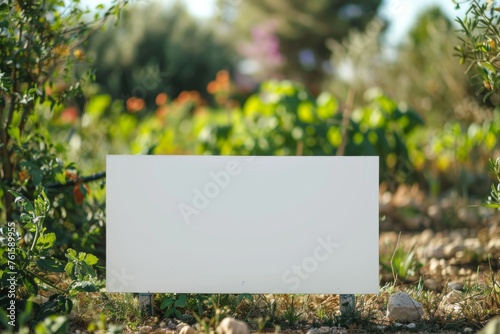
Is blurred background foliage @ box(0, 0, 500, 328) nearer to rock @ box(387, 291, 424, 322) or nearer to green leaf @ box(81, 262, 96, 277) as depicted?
green leaf @ box(81, 262, 96, 277)

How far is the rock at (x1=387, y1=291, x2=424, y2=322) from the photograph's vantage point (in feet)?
7.20

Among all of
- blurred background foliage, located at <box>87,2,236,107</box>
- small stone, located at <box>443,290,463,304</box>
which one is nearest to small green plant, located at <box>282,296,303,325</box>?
small stone, located at <box>443,290,463,304</box>

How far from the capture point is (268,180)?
2191mm

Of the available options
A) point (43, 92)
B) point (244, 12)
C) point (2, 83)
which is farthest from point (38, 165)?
point (244, 12)

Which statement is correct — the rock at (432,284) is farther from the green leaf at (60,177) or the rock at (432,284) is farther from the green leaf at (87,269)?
the green leaf at (60,177)

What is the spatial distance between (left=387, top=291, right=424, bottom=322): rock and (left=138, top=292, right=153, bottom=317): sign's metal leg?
89 centimetres

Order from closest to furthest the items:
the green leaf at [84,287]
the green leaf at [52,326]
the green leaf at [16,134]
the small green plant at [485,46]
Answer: the green leaf at [52,326] → the green leaf at [84,287] → the small green plant at [485,46] → the green leaf at [16,134]

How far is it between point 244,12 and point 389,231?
16157mm

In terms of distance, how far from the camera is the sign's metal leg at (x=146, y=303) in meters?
2.24

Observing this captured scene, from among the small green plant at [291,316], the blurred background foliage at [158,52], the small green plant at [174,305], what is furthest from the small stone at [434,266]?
the blurred background foliage at [158,52]

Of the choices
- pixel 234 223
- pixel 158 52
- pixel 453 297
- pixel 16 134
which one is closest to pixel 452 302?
pixel 453 297

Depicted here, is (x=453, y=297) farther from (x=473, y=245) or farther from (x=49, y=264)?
(x=49, y=264)

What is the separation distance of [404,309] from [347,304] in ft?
0.68

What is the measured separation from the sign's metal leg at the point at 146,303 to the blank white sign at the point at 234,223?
2.3 inches
